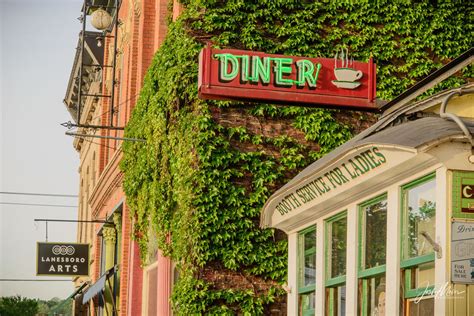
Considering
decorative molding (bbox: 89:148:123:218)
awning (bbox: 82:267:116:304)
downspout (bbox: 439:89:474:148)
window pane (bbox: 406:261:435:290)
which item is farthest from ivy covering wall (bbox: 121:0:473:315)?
awning (bbox: 82:267:116:304)

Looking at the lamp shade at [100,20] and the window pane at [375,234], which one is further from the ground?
the lamp shade at [100,20]

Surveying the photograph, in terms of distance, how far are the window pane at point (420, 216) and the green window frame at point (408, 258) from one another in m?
0.02

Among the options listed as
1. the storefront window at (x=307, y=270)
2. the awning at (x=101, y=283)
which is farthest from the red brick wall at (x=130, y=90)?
the storefront window at (x=307, y=270)

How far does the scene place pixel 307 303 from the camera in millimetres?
12523

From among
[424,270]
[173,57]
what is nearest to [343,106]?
[173,57]

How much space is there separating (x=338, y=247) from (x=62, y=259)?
22.5 metres

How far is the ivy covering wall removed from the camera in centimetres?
1712

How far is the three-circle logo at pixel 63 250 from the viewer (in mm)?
32812

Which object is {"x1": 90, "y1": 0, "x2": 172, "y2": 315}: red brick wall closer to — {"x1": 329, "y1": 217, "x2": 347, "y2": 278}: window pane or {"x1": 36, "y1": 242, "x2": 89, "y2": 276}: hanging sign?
{"x1": 36, "y1": 242, "x2": 89, "y2": 276}: hanging sign

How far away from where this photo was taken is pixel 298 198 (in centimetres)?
1205

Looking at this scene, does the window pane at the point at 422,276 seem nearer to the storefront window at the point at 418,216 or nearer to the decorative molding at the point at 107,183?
the storefront window at the point at 418,216

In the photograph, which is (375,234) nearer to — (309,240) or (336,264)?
(336,264)

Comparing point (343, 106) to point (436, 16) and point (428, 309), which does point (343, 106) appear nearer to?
point (436, 16)

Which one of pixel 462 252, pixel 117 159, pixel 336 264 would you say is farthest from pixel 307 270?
pixel 117 159
